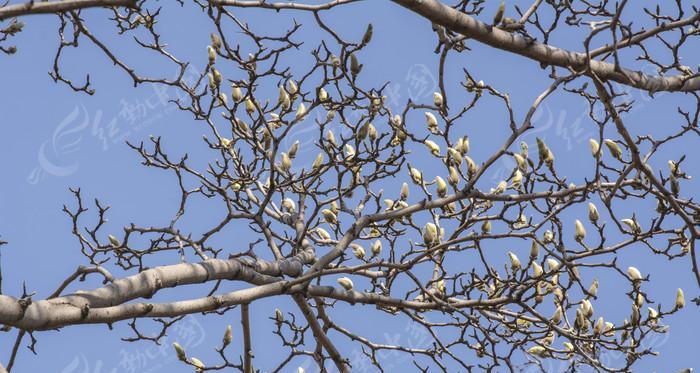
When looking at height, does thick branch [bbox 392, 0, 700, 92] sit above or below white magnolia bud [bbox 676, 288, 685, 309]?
above

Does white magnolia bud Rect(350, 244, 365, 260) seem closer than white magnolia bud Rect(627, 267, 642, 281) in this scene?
No

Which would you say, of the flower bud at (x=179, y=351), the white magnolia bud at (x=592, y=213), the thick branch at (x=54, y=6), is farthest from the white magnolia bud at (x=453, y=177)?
the thick branch at (x=54, y=6)

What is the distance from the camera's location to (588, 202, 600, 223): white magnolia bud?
4.70 m

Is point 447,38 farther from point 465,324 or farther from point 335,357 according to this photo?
point 335,357

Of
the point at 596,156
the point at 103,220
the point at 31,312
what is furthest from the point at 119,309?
the point at 596,156

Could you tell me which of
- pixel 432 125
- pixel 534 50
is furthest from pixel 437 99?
pixel 534 50

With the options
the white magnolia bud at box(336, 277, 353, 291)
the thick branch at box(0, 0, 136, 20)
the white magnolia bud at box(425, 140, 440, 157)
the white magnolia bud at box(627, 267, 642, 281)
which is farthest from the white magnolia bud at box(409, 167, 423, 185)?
the thick branch at box(0, 0, 136, 20)

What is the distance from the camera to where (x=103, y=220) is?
15.8 feet

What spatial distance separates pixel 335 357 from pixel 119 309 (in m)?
1.84

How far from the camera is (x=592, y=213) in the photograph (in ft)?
15.5

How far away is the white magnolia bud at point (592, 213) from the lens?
470 centimetres

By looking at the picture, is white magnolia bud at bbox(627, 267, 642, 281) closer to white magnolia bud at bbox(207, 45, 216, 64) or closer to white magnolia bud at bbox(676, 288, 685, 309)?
white magnolia bud at bbox(676, 288, 685, 309)

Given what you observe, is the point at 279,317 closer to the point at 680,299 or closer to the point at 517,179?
the point at 517,179

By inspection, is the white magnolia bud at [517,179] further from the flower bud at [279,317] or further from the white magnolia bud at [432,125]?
the flower bud at [279,317]
